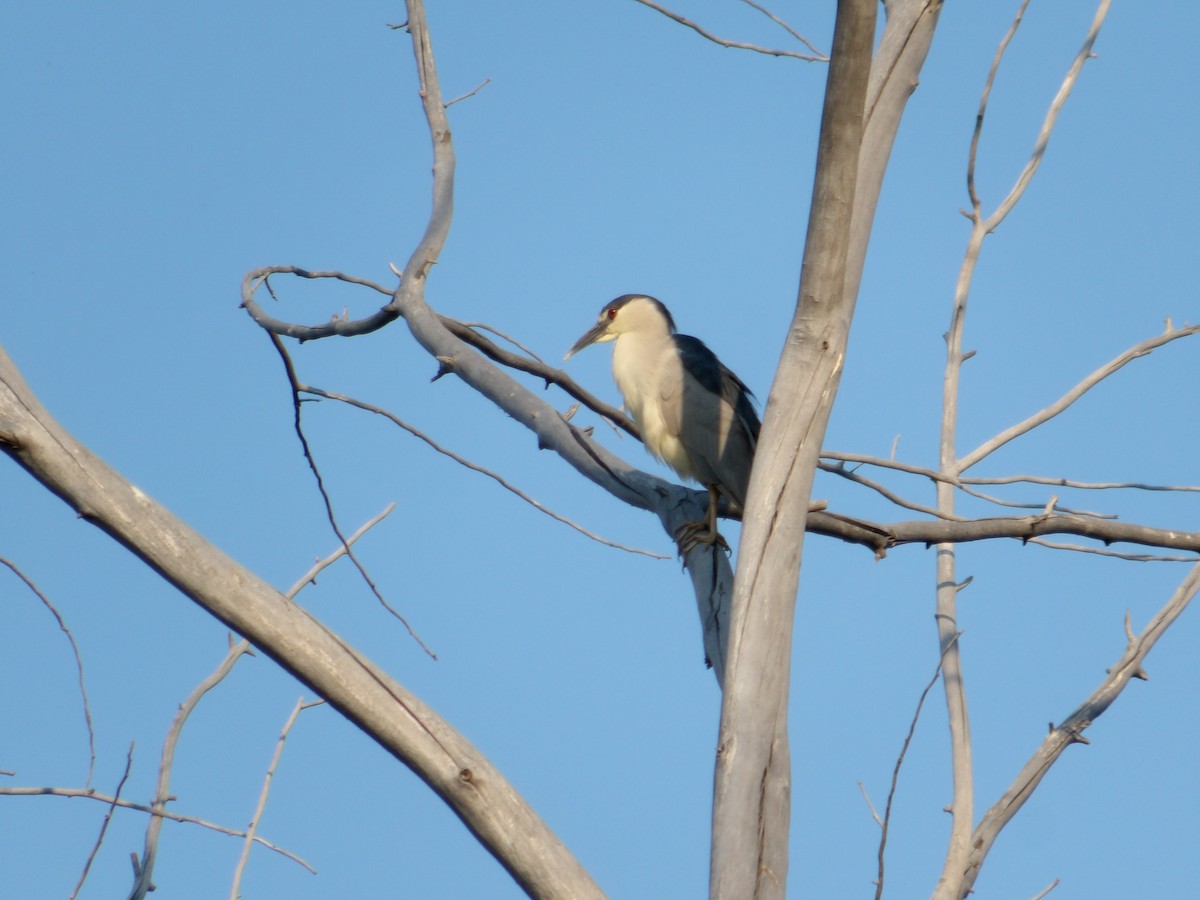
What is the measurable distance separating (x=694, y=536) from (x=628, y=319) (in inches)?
86.0

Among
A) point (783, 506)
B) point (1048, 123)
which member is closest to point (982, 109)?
point (1048, 123)

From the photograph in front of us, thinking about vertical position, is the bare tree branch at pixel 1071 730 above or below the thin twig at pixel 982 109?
below

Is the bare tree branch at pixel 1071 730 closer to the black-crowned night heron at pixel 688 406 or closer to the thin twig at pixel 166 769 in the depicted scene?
the black-crowned night heron at pixel 688 406

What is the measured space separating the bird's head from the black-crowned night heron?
0.02m

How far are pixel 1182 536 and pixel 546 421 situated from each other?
6.24ft

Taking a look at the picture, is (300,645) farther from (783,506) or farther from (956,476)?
(956,476)

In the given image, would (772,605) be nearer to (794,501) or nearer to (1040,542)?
(794,501)

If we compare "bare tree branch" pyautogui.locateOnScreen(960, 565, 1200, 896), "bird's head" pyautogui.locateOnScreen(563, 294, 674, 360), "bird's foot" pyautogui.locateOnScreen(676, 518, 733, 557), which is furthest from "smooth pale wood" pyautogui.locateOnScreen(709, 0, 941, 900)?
"bird's head" pyautogui.locateOnScreen(563, 294, 674, 360)

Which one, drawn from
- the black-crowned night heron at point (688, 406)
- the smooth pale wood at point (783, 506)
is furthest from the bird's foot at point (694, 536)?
the smooth pale wood at point (783, 506)

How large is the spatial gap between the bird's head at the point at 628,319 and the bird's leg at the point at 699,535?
1740mm

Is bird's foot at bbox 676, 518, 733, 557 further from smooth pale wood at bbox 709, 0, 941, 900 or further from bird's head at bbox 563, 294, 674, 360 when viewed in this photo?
bird's head at bbox 563, 294, 674, 360

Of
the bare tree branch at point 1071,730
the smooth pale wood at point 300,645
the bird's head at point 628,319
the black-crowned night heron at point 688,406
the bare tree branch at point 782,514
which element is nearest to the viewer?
the smooth pale wood at point 300,645

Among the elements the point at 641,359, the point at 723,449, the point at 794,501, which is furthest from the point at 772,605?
the point at 641,359

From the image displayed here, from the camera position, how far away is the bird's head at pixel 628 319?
5801 mm
